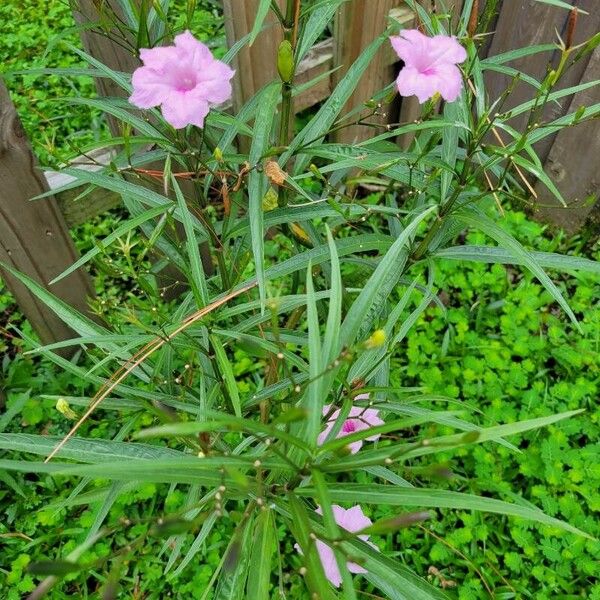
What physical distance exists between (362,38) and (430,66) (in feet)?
3.50

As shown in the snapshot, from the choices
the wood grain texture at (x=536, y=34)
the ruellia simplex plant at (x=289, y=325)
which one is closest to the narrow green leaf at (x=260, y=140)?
the ruellia simplex plant at (x=289, y=325)

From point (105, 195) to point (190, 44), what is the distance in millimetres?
902

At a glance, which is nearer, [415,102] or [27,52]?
[415,102]

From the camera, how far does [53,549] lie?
166cm

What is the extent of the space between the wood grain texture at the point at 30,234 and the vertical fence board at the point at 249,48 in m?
0.60

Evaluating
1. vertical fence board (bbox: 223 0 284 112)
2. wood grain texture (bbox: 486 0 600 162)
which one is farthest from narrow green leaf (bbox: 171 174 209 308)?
wood grain texture (bbox: 486 0 600 162)

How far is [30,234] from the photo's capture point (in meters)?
1.57

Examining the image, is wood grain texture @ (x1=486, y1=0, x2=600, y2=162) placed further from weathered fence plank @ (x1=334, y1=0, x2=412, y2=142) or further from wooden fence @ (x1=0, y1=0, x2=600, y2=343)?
weathered fence plank @ (x1=334, y1=0, x2=412, y2=142)

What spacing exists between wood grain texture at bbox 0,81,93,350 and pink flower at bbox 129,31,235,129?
62cm

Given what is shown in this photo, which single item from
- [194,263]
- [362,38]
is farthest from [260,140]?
[362,38]

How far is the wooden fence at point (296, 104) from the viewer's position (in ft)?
4.76

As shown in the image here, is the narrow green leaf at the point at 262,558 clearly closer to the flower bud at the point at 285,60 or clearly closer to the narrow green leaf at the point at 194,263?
the narrow green leaf at the point at 194,263

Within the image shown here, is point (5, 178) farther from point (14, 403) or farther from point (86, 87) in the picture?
point (86, 87)

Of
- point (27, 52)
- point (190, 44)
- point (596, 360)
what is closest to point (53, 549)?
point (190, 44)
